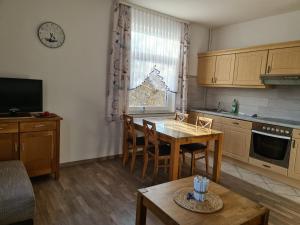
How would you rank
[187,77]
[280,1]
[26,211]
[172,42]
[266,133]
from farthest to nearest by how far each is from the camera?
[187,77]
[172,42]
[266,133]
[280,1]
[26,211]

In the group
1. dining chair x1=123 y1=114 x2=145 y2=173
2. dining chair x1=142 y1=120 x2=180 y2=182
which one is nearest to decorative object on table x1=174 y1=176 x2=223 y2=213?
dining chair x1=142 y1=120 x2=180 y2=182

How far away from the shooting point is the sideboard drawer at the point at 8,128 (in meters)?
2.50

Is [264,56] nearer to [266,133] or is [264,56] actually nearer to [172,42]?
[266,133]

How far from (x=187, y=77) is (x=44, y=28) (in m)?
2.67

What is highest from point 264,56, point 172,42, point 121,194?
point 172,42

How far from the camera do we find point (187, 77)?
4551 mm

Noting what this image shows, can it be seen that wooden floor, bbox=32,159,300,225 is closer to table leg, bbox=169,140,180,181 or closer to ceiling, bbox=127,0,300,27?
table leg, bbox=169,140,180,181

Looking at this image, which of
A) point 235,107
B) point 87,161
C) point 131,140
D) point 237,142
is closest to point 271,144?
point 237,142

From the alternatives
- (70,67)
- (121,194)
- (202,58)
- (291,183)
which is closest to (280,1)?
(202,58)

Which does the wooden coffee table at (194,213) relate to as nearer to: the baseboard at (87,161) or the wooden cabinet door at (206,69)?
the baseboard at (87,161)

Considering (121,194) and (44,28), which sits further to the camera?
(44,28)

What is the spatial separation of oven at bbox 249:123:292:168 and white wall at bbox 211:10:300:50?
1505 mm

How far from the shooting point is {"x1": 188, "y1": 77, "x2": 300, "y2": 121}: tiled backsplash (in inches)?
142

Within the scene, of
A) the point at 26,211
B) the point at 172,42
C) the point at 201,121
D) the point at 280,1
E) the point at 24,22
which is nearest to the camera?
the point at 26,211
